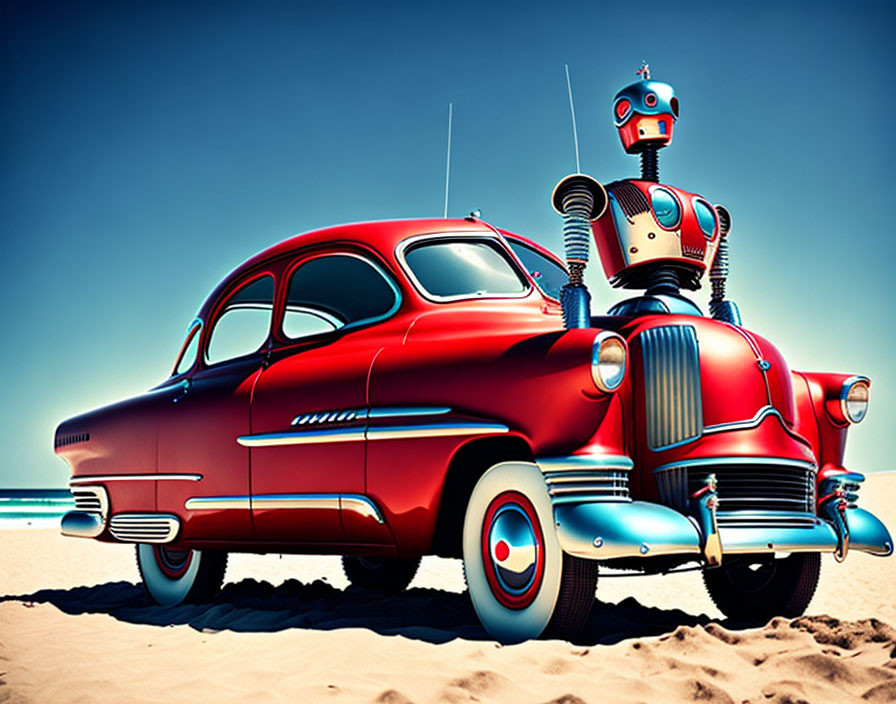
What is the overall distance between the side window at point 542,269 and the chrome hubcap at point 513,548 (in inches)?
59.8

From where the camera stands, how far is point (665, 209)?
4797 millimetres

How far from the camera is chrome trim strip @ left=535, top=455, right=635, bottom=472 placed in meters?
3.62

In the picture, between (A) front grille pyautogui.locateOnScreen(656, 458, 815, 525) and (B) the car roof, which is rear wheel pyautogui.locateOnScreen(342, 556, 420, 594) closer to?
(B) the car roof

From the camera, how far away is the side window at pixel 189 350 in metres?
6.23

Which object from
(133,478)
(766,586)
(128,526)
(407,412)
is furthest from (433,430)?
(128,526)

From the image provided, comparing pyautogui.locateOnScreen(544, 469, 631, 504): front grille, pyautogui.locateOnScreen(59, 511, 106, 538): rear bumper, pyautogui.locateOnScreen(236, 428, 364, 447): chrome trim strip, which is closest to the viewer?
pyautogui.locateOnScreen(544, 469, 631, 504): front grille

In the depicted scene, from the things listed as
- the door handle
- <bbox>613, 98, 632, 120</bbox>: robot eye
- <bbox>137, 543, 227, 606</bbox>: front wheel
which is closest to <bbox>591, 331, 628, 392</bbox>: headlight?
<bbox>613, 98, 632, 120</bbox>: robot eye

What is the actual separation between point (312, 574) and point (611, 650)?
5.73m

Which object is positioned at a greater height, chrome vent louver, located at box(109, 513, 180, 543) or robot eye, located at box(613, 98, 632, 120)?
robot eye, located at box(613, 98, 632, 120)

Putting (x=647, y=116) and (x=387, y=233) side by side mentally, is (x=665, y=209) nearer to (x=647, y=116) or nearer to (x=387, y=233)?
(x=647, y=116)

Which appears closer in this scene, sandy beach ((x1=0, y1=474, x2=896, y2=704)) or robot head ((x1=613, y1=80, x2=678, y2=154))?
sandy beach ((x1=0, y1=474, x2=896, y2=704))

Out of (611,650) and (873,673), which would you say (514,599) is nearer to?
(611,650)

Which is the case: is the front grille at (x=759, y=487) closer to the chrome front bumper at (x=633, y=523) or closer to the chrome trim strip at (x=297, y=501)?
the chrome front bumper at (x=633, y=523)

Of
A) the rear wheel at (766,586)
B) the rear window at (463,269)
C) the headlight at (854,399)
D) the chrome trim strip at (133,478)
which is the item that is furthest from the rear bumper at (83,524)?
the headlight at (854,399)
